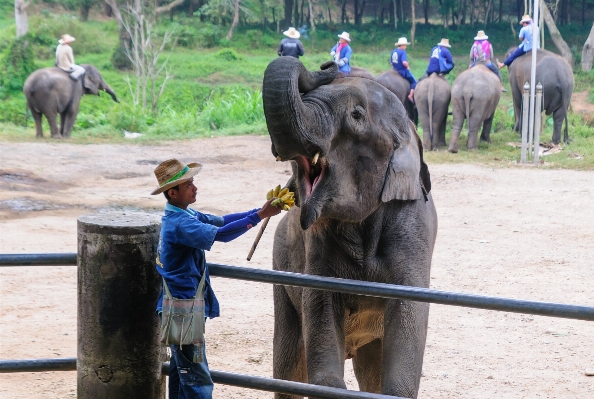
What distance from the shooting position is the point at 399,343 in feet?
11.4

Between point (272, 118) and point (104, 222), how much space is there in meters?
0.77

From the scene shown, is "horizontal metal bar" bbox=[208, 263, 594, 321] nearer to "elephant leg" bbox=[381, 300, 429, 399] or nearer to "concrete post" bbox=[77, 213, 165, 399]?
"concrete post" bbox=[77, 213, 165, 399]

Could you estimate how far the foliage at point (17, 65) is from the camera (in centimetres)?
2512

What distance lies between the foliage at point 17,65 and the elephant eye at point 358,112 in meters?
23.3

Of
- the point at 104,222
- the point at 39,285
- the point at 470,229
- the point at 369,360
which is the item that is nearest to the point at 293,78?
the point at 104,222

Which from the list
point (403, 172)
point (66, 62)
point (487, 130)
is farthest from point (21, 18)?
point (403, 172)

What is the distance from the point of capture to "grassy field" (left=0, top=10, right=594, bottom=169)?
17.7 metres

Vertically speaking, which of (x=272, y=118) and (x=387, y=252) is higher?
(x=272, y=118)

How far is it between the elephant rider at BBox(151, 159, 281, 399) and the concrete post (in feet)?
0.23

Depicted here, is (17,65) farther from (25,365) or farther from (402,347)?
(402,347)

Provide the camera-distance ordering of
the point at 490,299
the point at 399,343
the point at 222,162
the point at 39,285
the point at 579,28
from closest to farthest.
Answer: the point at 490,299
the point at 399,343
the point at 39,285
the point at 222,162
the point at 579,28

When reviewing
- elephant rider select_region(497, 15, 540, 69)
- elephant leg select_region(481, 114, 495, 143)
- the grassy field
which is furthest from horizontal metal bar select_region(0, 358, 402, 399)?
elephant rider select_region(497, 15, 540, 69)

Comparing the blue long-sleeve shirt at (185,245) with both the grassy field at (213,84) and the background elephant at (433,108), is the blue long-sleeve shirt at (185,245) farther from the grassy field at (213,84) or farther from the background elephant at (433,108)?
the background elephant at (433,108)

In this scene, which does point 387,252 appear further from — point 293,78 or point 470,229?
point 470,229
